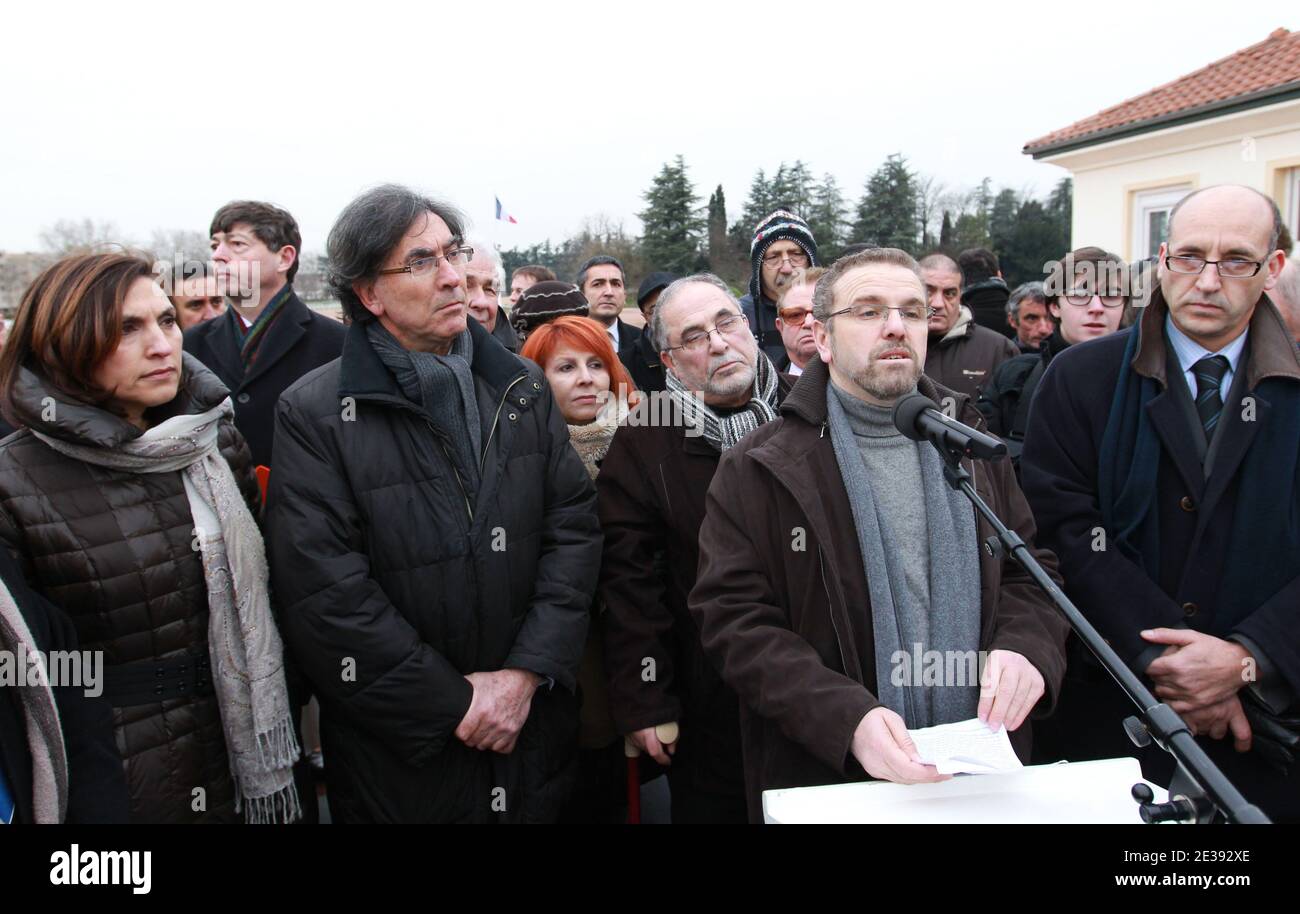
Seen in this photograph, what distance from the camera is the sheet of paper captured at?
184 cm

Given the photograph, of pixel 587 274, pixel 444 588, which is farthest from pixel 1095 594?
pixel 587 274

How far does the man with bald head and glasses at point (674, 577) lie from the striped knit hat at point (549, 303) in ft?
5.54

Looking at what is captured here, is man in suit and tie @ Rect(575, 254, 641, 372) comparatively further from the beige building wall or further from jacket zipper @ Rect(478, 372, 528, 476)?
the beige building wall

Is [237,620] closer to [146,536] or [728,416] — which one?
[146,536]

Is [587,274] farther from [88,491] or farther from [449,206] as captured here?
[88,491]

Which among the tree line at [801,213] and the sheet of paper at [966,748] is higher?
the tree line at [801,213]

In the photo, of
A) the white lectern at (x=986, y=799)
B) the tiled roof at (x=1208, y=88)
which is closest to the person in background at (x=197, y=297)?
the white lectern at (x=986, y=799)

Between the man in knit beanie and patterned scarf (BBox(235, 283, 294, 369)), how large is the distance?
2585 millimetres

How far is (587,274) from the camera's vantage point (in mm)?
6715

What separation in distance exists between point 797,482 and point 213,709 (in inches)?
73.0

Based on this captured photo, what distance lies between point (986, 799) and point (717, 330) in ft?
5.99

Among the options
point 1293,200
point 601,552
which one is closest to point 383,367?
point 601,552

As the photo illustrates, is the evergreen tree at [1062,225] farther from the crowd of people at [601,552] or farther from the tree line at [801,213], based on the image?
the crowd of people at [601,552]

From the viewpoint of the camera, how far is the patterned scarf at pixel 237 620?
2506 mm
